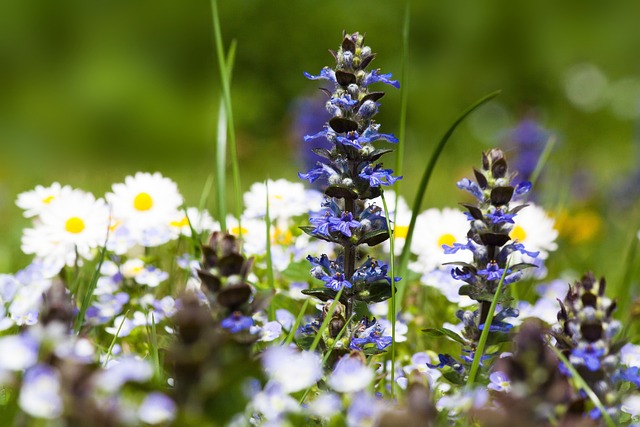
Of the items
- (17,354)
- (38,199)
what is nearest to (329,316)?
(17,354)

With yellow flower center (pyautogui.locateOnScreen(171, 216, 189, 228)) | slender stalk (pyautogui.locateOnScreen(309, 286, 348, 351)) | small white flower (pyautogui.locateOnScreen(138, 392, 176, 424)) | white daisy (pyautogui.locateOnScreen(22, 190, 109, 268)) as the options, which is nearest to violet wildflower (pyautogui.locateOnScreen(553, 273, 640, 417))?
slender stalk (pyautogui.locateOnScreen(309, 286, 348, 351))

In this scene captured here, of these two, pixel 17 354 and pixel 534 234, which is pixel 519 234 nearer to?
pixel 534 234

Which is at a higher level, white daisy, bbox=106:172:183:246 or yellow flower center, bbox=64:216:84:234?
white daisy, bbox=106:172:183:246

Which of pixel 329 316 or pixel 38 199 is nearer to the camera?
pixel 329 316

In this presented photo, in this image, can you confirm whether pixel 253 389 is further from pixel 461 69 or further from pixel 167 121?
pixel 461 69

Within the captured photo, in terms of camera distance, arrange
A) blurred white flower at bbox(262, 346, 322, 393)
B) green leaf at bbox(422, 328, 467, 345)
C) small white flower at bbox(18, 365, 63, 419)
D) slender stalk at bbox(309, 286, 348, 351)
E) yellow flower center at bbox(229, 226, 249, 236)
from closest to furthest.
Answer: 1. small white flower at bbox(18, 365, 63, 419)
2. blurred white flower at bbox(262, 346, 322, 393)
3. slender stalk at bbox(309, 286, 348, 351)
4. green leaf at bbox(422, 328, 467, 345)
5. yellow flower center at bbox(229, 226, 249, 236)

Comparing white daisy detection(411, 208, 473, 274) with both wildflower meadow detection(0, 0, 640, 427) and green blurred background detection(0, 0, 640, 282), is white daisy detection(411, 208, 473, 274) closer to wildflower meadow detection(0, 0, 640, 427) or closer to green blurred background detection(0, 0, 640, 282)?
wildflower meadow detection(0, 0, 640, 427)

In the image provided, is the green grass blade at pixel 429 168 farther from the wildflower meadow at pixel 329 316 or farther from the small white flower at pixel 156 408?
the small white flower at pixel 156 408
